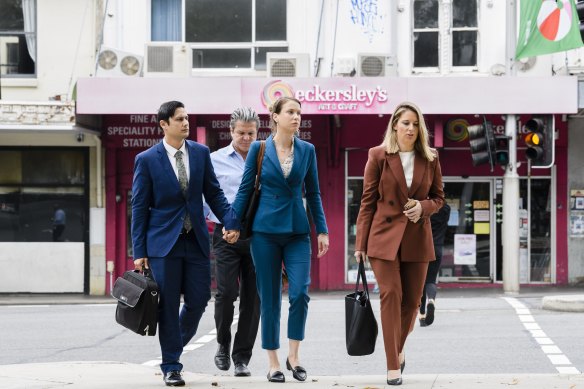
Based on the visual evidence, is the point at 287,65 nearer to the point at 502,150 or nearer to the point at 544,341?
the point at 502,150

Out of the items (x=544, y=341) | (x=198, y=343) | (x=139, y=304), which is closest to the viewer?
(x=139, y=304)

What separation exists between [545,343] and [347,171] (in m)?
12.0

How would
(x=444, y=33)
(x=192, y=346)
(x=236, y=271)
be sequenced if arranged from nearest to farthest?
(x=236, y=271)
(x=192, y=346)
(x=444, y=33)

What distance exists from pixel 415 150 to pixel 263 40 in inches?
625

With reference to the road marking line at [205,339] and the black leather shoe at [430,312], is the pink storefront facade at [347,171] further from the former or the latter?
the road marking line at [205,339]

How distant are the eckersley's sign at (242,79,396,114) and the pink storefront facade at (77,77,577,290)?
0.04m

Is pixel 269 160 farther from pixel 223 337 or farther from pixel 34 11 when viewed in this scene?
pixel 34 11

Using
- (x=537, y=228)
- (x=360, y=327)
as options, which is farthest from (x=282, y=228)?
(x=537, y=228)

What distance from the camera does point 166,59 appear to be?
22281mm

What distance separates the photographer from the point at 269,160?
8062 mm

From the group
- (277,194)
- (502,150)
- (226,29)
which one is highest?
(226,29)

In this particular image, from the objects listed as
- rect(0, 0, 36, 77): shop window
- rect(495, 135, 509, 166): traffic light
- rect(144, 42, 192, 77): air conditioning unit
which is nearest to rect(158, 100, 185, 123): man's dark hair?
rect(495, 135, 509, 166): traffic light

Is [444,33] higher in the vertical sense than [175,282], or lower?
higher

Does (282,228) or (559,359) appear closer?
(282,228)
